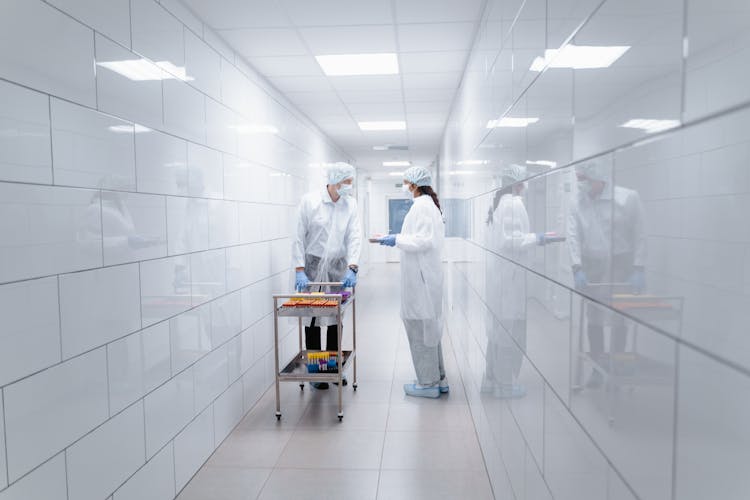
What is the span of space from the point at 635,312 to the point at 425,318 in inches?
106

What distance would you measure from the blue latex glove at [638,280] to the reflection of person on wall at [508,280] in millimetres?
585

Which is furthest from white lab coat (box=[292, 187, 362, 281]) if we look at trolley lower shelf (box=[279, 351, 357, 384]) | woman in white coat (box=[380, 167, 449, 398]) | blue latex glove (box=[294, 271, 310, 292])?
trolley lower shelf (box=[279, 351, 357, 384])

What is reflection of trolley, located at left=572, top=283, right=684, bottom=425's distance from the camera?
0.69 meters

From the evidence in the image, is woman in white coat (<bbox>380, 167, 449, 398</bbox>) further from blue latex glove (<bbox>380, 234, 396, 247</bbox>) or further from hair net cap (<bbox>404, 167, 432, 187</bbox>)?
hair net cap (<bbox>404, 167, 432, 187</bbox>)

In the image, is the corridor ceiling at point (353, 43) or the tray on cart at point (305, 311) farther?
→ the tray on cart at point (305, 311)

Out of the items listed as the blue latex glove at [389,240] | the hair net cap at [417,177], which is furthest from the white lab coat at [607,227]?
the hair net cap at [417,177]

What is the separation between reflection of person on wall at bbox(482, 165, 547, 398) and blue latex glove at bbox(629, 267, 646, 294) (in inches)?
23.0

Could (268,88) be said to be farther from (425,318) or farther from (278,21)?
(425,318)

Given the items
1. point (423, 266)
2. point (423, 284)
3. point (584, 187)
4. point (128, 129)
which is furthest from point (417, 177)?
point (584, 187)

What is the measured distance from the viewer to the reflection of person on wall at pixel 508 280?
1672 millimetres

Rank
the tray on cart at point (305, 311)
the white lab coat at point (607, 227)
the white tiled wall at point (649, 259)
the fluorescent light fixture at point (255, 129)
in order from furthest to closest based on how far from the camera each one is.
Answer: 1. the fluorescent light fixture at point (255, 129)
2. the tray on cart at point (305, 311)
3. the white lab coat at point (607, 227)
4. the white tiled wall at point (649, 259)

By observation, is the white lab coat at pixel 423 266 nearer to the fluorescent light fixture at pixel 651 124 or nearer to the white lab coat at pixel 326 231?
the white lab coat at pixel 326 231

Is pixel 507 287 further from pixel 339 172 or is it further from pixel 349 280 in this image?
pixel 339 172

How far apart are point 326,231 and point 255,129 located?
2.88ft
